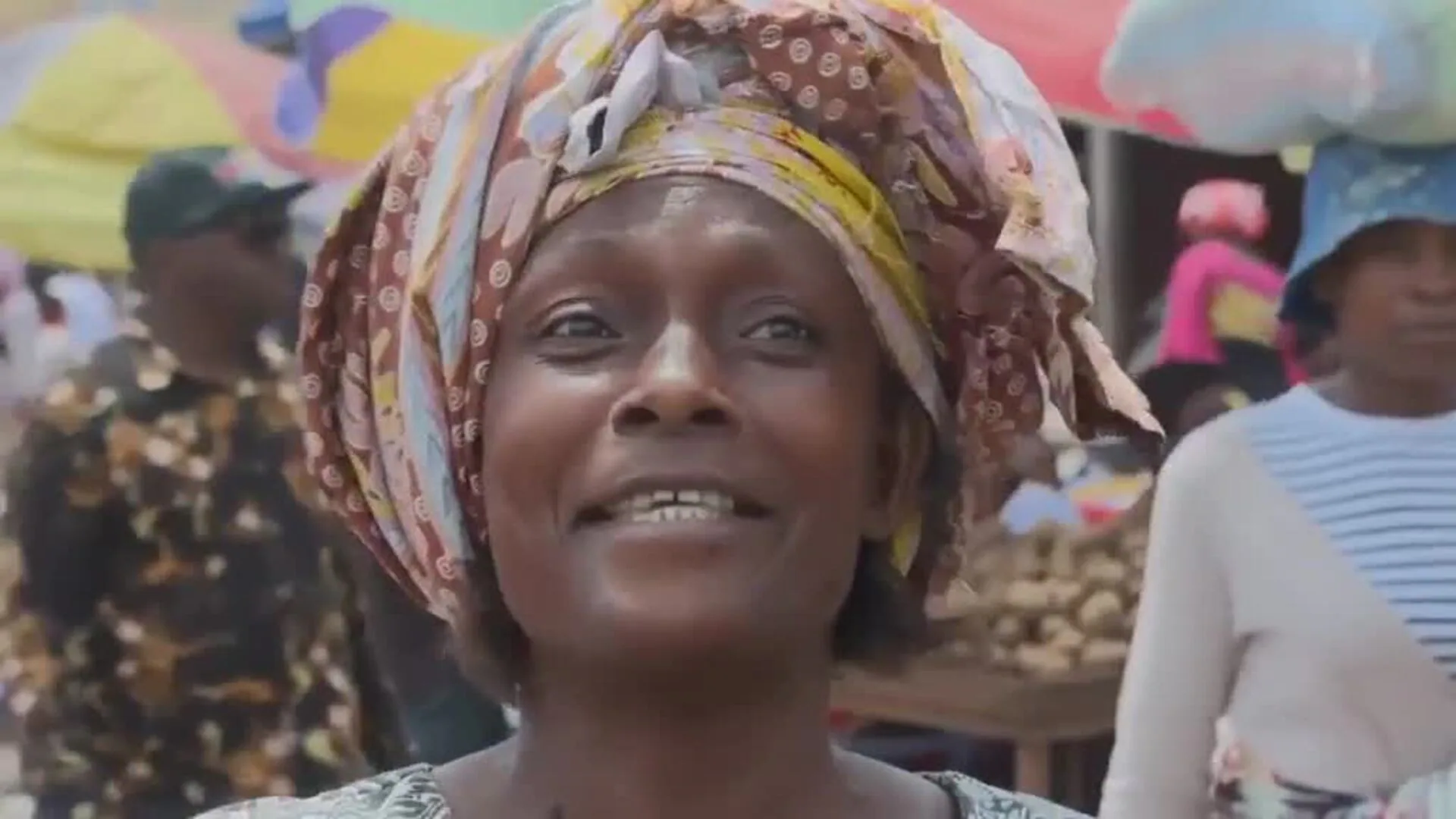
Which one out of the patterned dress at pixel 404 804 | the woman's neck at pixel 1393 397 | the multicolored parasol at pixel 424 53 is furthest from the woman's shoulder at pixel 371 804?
the multicolored parasol at pixel 424 53

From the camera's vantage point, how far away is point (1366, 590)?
1.65 meters

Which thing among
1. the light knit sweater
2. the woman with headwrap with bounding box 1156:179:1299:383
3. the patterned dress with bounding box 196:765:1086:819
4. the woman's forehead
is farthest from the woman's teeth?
the woman with headwrap with bounding box 1156:179:1299:383

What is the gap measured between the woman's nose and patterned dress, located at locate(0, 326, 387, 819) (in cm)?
142

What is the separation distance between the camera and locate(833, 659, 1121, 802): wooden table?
2.42 m

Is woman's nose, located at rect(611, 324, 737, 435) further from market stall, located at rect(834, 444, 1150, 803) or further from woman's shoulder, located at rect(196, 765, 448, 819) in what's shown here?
market stall, located at rect(834, 444, 1150, 803)

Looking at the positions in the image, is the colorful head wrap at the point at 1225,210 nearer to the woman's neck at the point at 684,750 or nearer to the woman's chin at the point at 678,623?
the woman's neck at the point at 684,750

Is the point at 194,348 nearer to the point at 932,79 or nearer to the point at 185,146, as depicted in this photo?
the point at 185,146

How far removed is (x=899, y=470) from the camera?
3.56 ft

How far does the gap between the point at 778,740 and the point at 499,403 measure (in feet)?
0.73

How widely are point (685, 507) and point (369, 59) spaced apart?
1.79m

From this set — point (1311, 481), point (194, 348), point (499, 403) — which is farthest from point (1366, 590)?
point (194, 348)

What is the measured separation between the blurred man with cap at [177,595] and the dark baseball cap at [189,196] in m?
0.19

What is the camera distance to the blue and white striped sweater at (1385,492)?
5.36 feet

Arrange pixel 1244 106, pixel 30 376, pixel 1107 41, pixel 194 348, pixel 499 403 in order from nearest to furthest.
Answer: pixel 499 403 < pixel 1244 106 < pixel 1107 41 < pixel 194 348 < pixel 30 376
